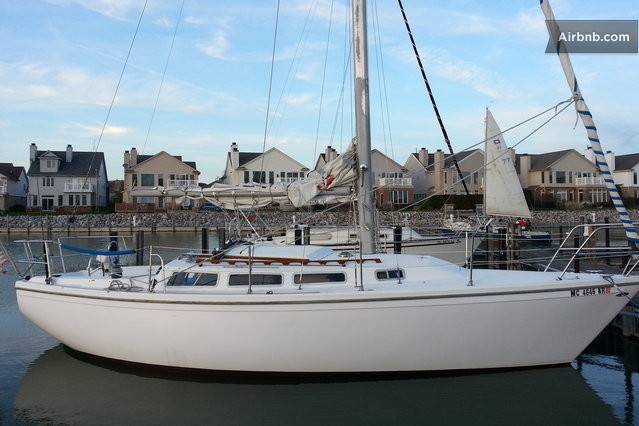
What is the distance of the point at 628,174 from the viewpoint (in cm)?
6600

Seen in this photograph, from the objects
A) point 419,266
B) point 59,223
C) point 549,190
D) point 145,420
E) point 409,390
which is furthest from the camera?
point 549,190

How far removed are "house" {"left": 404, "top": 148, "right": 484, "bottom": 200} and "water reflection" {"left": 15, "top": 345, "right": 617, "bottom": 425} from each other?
162 ft

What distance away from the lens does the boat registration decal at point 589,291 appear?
8.40 metres

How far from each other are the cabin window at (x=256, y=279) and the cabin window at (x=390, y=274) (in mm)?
1752

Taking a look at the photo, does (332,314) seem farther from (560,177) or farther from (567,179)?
(567,179)

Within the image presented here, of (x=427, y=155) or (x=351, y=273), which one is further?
(x=427, y=155)

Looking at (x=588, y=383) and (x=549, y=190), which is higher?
(x=549, y=190)

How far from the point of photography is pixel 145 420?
7.66m

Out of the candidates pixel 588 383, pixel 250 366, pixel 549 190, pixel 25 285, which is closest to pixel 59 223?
pixel 25 285

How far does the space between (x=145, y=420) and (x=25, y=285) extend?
380cm

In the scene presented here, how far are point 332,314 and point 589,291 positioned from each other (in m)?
4.27

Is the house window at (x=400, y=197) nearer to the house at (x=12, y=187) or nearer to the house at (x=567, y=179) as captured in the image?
the house at (x=567, y=179)

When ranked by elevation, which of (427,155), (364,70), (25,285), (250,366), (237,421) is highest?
(427,155)

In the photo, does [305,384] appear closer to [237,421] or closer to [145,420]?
[237,421]
